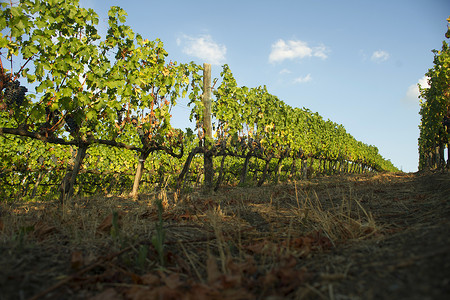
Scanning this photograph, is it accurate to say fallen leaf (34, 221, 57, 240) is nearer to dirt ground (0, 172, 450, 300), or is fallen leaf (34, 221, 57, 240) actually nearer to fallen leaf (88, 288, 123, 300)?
dirt ground (0, 172, 450, 300)

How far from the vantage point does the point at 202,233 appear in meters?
2.52

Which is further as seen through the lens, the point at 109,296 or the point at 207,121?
the point at 207,121

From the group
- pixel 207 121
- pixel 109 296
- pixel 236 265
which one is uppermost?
pixel 207 121

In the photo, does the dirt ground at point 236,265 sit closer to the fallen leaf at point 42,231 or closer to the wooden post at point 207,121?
the fallen leaf at point 42,231

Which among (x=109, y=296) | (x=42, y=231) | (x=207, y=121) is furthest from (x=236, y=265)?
(x=207, y=121)

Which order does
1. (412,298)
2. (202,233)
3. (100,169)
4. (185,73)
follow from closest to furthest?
(412,298)
(202,233)
(185,73)
(100,169)

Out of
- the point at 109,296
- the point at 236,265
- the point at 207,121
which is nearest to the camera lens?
the point at 109,296

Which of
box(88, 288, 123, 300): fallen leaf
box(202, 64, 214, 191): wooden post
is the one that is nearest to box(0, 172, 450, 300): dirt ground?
box(88, 288, 123, 300): fallen leaf

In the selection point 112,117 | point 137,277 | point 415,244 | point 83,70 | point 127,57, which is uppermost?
point 127,57

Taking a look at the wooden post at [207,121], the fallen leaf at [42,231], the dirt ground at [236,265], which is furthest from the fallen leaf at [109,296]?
the wooden post at [207,121]

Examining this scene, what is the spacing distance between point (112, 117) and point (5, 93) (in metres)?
1.72

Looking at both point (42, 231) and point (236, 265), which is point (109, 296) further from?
point (42, 231)

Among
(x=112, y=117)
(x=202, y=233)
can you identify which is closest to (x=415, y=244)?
(x=202, y=233)

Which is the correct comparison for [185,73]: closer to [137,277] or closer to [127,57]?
[127,57]
